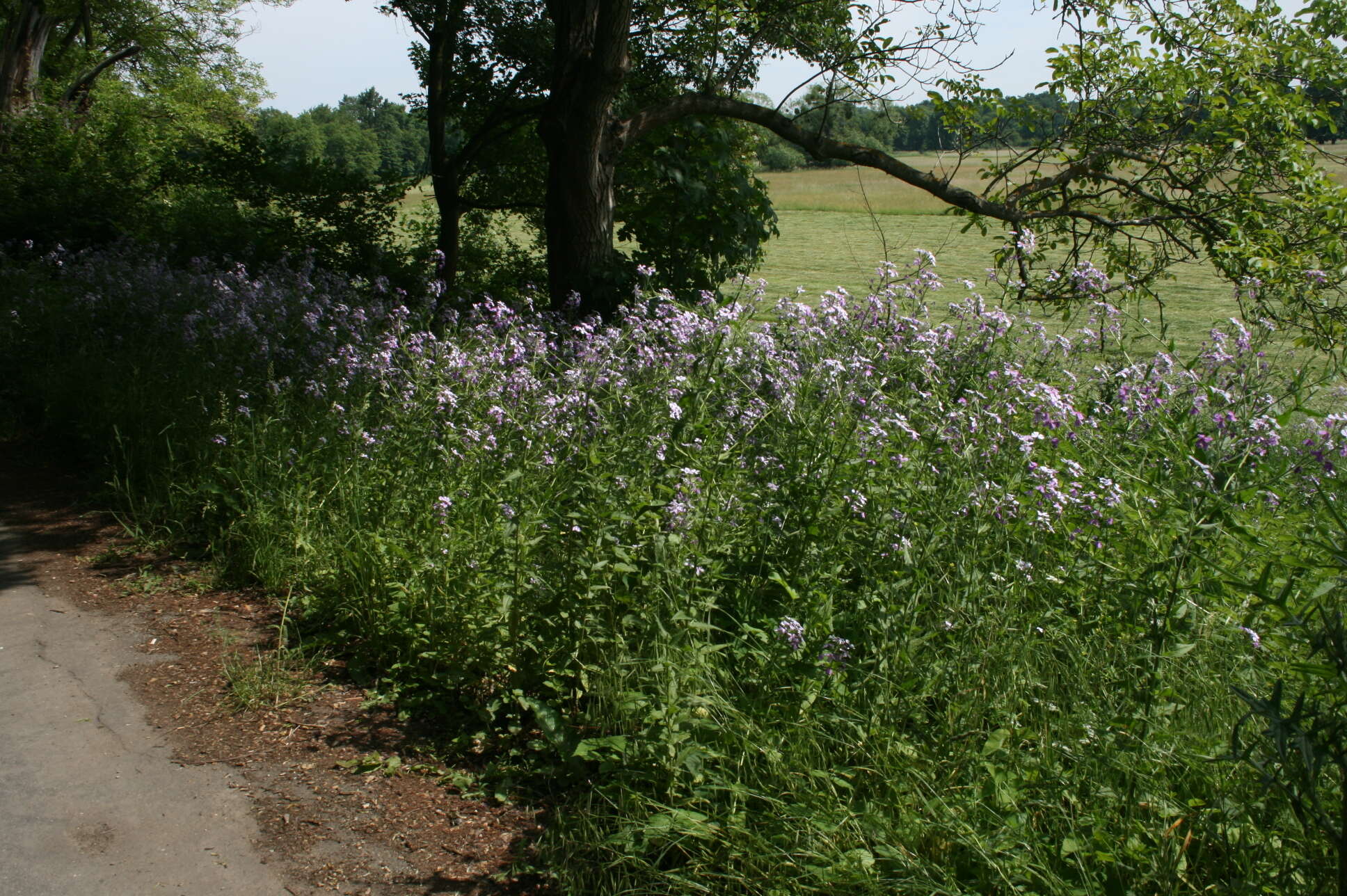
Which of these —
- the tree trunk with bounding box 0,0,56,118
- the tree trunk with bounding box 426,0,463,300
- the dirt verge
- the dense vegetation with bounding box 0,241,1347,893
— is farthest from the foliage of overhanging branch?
the tree trunk with bounding box 0,0,56,118

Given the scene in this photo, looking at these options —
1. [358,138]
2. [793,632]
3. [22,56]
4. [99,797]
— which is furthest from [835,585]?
[358,138]

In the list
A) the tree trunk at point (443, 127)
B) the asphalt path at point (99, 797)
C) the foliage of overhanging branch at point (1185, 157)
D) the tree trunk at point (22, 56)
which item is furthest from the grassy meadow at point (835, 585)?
the tree trunk at point (22, 56)

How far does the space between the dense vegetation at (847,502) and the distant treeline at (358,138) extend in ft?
14.7

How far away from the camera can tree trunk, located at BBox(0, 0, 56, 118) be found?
2216 centimetres

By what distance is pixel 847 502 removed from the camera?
3.70 metres

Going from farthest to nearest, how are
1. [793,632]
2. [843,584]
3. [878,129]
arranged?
[878,129] < [843,584] < [793,632]

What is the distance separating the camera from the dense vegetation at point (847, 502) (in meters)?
2.70

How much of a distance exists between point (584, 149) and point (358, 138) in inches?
1787

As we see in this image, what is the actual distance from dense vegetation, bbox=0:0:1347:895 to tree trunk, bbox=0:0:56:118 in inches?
653

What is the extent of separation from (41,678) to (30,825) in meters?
1.19

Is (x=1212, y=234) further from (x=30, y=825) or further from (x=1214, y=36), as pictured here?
(x=30, y=825)

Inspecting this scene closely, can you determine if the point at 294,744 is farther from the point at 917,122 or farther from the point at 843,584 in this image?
the point at 917,122

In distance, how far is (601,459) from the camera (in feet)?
12.2

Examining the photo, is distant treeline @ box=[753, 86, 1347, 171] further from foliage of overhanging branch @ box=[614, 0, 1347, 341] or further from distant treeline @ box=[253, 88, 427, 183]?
distant treeline @ box=[253, 88, 427, 183]
